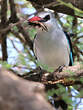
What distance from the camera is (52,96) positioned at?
2391mm

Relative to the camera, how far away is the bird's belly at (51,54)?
12.2ft

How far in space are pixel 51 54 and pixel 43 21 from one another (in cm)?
52

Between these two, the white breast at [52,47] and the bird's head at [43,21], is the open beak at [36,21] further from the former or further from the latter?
the white breast at [52,47]

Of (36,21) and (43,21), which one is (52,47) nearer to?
(43,21)

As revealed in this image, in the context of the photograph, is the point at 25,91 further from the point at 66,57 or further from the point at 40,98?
the point at 66,57

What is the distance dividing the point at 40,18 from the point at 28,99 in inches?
98.5

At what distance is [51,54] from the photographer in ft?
12.6

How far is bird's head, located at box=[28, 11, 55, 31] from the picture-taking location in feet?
10.7

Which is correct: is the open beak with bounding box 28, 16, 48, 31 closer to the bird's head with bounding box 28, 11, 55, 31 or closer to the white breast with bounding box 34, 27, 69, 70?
the bird's head with bounding box 28, 11, 55, 31

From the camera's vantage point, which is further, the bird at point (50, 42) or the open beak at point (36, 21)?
the bird at point (50, 42)

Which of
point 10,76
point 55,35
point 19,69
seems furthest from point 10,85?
point 55,35

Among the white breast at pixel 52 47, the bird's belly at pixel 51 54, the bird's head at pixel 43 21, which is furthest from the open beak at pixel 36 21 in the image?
the bird's belly at pixel 51 54

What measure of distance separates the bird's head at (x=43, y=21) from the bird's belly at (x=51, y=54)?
0.79ft

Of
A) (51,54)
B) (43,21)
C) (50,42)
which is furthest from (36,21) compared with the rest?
(51,54)
